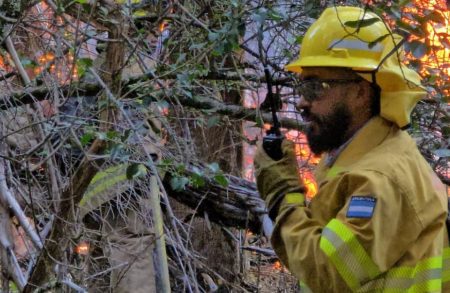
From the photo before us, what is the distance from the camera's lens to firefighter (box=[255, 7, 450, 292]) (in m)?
2.04

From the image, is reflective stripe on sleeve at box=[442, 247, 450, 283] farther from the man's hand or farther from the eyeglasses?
the eyeglasses

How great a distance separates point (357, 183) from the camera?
82.8 inches

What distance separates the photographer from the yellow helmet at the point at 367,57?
2.38 m

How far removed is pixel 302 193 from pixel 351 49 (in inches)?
21.3

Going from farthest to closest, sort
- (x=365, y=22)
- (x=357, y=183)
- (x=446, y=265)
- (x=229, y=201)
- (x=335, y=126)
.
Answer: (x=229, y=201), (x=335, y=126), (x=446, y=265), (x=357, y=183), (x=365, y=22)

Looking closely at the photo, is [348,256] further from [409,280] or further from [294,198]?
[294,198]

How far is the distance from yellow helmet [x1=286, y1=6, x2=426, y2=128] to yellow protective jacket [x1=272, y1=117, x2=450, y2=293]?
165mm

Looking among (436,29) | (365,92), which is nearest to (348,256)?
(365,92)

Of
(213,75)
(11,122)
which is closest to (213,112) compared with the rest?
(213,75)

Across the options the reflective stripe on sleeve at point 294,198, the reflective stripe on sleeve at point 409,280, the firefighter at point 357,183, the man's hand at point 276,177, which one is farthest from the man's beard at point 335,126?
the reflective stripe on sleeve at point 409,280

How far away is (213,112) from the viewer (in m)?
4.10

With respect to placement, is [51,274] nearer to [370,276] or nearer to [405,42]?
[370,276]

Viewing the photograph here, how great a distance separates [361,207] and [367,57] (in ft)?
2.14

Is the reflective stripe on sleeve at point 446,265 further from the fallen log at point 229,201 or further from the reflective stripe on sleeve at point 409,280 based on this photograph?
the fallen log at point 229,201
